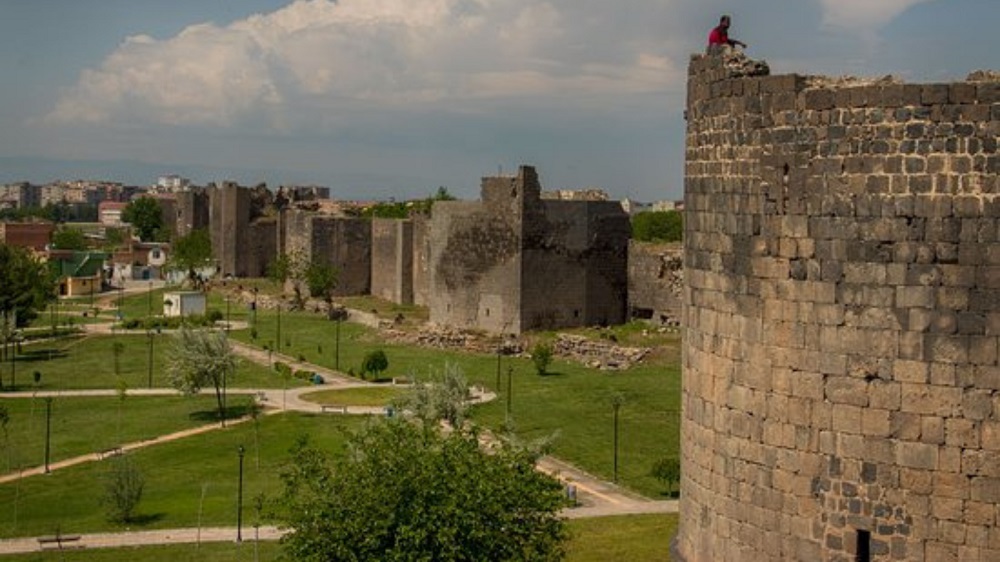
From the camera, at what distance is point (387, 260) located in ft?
215

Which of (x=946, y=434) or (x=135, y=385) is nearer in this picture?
(x=946, y=434)

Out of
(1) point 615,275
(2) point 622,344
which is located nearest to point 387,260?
(1) point 615,275

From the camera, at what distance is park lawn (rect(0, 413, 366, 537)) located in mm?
26406

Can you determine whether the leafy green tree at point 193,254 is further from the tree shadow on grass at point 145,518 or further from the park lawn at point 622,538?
the park lawn at point 622,538

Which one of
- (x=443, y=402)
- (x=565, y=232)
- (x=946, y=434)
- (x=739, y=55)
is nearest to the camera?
(x=946, y=434)

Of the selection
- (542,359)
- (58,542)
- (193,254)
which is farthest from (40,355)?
(58,542)

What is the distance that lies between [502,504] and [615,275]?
36.3 m

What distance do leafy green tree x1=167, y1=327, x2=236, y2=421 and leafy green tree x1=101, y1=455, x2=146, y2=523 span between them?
11007mm

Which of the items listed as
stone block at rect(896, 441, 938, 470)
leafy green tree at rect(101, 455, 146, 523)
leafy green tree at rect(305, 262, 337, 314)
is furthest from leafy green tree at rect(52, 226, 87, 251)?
stone block at rect(896, 441, 938, 470)

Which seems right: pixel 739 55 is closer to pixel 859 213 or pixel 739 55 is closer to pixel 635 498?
pixel 859 213

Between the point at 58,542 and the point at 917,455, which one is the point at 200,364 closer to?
the point at 58,542

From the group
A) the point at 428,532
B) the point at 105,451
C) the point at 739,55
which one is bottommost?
the point at 105,451

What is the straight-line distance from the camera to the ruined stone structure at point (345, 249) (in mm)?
67312

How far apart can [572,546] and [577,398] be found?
15.3m
